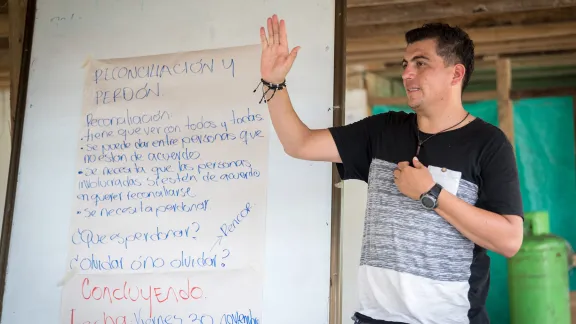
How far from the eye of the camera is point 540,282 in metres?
2.40

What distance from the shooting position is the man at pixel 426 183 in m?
1.31

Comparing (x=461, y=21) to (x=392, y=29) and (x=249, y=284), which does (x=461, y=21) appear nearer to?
(x=392, y=29)

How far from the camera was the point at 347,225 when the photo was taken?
8.70 feet

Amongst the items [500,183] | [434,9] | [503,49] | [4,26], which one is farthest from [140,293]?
[503,49]

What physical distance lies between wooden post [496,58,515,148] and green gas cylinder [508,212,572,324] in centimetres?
54

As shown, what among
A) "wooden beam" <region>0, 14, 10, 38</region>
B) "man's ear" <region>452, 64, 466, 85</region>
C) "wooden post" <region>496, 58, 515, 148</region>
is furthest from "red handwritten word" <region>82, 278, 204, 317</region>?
"wooden post" <region>496, 58, 515, 148</region>

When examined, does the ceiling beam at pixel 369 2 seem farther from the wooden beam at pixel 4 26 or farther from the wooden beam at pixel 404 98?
the wooden beam at pixel 4 26

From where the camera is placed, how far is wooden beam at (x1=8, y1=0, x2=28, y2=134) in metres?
2.34

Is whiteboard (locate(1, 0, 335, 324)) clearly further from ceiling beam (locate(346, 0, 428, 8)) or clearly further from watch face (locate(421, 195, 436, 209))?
ceiling beam (locate(346, 0, 428, 8))

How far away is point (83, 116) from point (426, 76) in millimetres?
1224

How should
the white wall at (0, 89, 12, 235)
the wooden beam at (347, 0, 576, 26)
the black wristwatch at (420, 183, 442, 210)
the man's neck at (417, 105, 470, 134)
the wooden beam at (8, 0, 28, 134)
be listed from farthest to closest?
the wooden beam at (347, 0, 576, 26) < the white wall at (0, 89, 12, 235) < the wooden beam at (8, 0, 28, 134) < the man's neck at (417, 105, 470, 134) < the black wristwatch at (420, 183, 442, 210)

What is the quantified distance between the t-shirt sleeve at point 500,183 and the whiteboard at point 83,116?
545mm

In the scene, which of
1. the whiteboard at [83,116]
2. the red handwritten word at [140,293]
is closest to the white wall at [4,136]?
the whiteboard at [83,116]

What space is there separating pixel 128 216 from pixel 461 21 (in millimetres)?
1702
